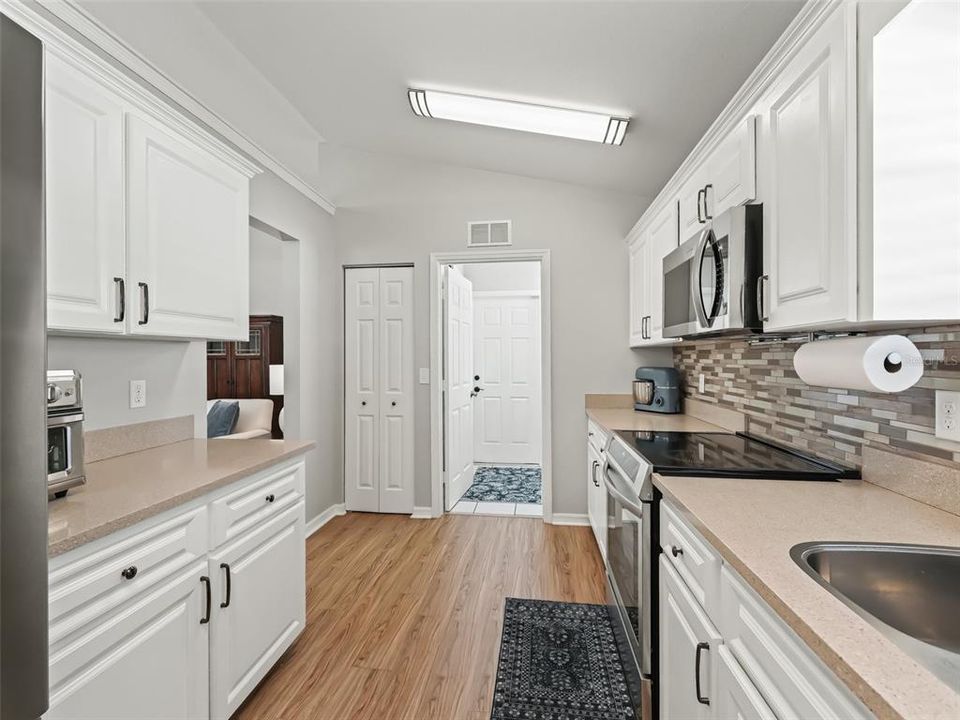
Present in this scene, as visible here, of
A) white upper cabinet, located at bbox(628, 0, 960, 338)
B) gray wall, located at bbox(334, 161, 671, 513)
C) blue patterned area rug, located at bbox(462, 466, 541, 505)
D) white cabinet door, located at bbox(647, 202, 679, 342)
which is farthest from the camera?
blue patterned area rug, located at bbox(462, 466, 541, 505)

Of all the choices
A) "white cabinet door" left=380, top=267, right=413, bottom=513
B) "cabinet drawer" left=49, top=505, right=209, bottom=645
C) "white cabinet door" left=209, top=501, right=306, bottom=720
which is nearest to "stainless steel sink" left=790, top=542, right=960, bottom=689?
"cabinet drawer" left=49, top=505, right=209, bottom=645

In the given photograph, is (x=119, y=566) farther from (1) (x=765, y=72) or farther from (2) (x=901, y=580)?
(1) (x=765, y=72)

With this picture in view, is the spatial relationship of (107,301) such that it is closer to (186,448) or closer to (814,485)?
(186,448)

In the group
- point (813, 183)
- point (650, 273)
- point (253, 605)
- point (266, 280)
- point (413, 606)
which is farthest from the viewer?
point (266, 280)

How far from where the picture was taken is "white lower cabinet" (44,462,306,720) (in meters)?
1.07

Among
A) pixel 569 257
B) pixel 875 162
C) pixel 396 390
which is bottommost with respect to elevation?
pixel 396 390

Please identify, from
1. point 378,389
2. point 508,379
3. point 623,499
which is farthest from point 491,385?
point 623,499

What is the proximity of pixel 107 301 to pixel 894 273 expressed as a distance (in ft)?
7.08

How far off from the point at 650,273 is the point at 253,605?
2.70 metres

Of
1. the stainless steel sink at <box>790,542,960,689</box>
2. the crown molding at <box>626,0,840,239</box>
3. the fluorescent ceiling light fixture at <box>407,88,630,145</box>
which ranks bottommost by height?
the stainless steel sink at <box>790,542,960,689</box>

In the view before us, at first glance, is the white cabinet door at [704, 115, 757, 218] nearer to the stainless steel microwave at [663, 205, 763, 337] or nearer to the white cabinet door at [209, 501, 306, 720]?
the stainless steel microwave at [663, 205, 763, 337]

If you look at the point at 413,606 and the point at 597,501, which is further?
the point at 597,501

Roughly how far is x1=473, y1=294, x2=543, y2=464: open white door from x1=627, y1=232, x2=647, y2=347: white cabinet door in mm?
2275

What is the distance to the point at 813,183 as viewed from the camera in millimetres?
1227
